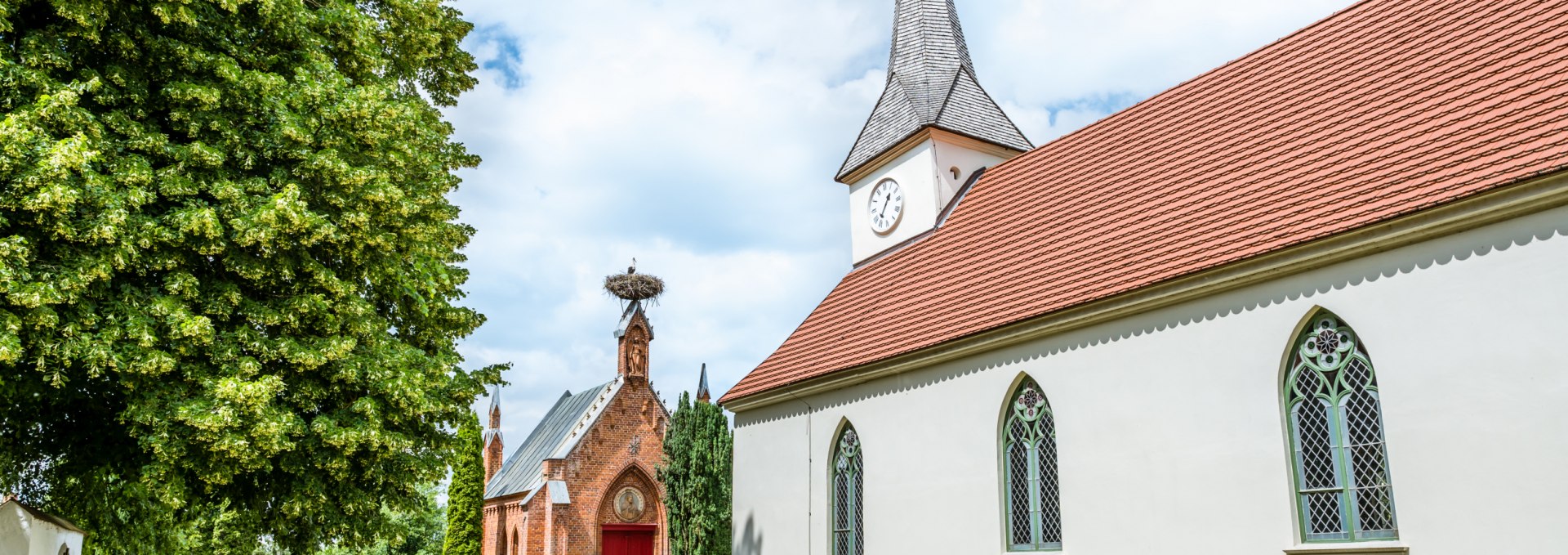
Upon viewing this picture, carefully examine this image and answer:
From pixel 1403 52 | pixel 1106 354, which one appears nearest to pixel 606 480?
pixel 1106 354

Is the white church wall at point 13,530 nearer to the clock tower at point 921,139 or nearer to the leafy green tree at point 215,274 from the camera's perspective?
the leafy green tree at point 215,274

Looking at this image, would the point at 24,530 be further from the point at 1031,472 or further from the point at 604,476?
the point at 604,476

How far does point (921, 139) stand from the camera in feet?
57.0

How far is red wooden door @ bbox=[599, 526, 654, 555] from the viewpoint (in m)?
36.0

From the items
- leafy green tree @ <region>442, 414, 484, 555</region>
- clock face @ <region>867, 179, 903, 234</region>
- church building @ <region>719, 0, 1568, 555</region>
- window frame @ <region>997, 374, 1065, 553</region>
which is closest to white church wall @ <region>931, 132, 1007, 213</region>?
church building @ <region>719, 0, 1568, 555</region>

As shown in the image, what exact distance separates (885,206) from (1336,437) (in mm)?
10002

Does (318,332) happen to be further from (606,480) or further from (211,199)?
(606,480)

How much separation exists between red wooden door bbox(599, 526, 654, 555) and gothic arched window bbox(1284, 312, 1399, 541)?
2988cm

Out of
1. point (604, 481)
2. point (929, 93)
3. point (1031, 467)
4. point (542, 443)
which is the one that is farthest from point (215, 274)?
point (542, 443)

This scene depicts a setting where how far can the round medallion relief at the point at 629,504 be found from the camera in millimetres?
36625

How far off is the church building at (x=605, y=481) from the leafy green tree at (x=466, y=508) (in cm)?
129

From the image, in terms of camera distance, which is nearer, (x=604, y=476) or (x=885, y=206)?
(x=885, y=206)

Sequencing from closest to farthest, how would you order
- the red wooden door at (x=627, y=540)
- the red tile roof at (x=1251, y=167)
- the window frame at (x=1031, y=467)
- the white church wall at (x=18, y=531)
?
the red tile roof at (x=1251, y=167), the white church wall at (x=18, y=531), the window frame at (x=1031, y=467), the red wooden door at (x=627, y=540)

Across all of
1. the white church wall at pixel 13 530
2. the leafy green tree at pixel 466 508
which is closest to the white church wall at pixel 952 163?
the white church wall at pixel 13 530
